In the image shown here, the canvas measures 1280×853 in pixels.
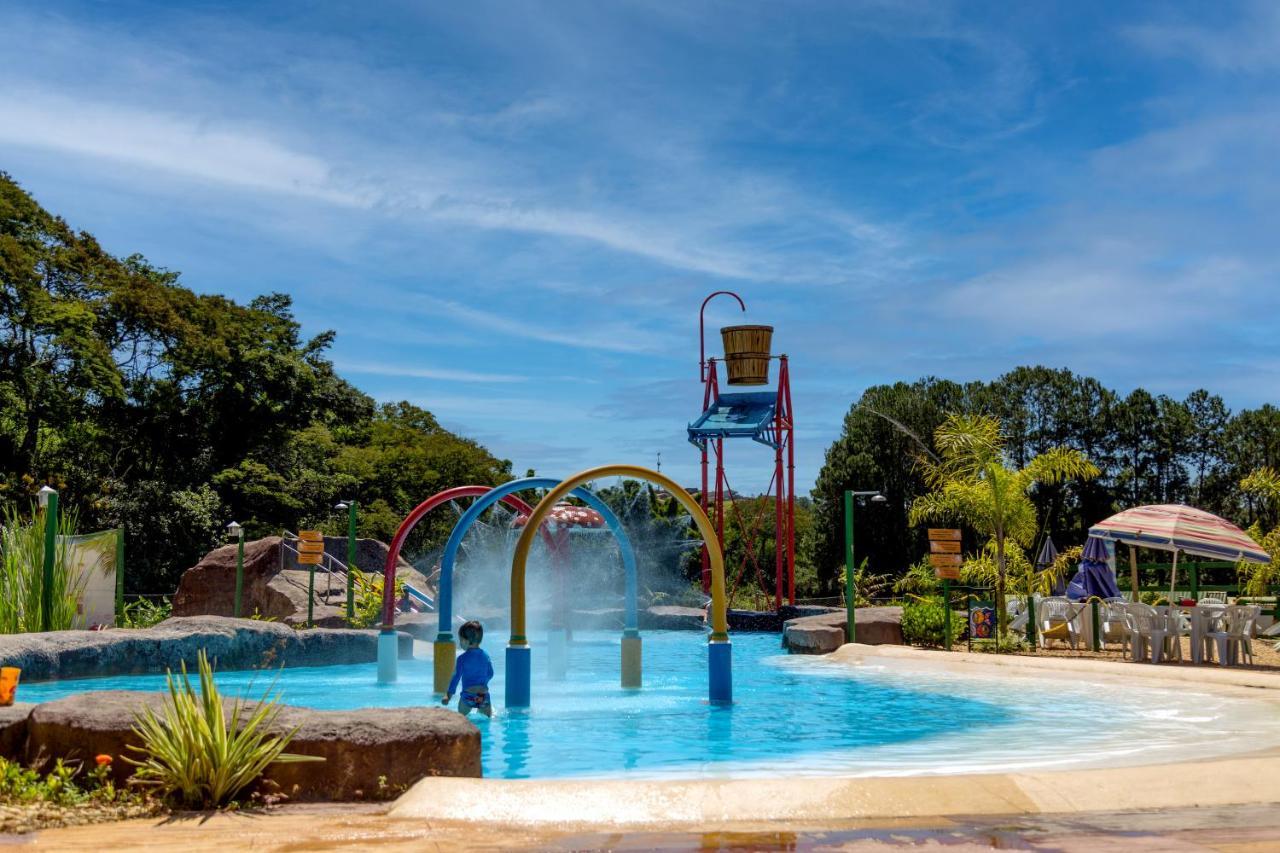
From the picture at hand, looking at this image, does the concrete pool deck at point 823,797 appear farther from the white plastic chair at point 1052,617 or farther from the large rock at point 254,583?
the large rock at point 254,583

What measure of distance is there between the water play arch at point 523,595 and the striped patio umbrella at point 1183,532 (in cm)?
765

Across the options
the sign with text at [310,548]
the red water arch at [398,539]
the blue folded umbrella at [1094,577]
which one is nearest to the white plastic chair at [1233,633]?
the blue folded umbrella at [1094,577]

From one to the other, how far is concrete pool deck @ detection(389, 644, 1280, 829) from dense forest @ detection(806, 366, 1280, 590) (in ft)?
121

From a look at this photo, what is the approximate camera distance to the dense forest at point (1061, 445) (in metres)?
44.6

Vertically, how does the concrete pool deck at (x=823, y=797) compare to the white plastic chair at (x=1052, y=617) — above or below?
below

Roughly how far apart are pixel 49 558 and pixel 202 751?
12.2m

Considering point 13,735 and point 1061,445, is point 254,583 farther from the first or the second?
point 1061,445

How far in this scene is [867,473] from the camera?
45.4 metres

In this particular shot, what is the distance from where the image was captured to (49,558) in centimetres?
1706

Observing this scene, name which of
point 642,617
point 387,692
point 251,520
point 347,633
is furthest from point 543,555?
point 387,692

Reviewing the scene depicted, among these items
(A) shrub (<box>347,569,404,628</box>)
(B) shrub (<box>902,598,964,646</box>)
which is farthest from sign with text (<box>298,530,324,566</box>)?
(B) shrub (<box>902,598,964,646</box>)

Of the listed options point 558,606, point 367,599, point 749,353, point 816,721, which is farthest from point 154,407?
point 816,721

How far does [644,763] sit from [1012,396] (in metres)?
42.4

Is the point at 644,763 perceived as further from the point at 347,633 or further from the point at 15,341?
the point at 15,341
